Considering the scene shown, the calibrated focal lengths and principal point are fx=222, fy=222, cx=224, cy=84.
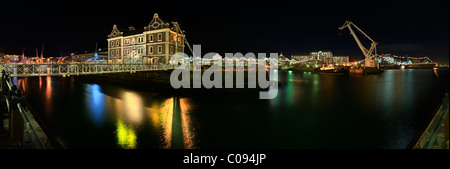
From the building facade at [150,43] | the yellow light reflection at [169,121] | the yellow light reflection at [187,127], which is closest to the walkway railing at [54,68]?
the building facade at [150,43]

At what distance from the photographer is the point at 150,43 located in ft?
158

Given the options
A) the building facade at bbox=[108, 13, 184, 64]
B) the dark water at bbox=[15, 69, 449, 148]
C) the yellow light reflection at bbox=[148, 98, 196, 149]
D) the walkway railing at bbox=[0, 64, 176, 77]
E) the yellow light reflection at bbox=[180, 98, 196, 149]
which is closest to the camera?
the yellow light reflection at bbox=[180, 98, 196, 149]

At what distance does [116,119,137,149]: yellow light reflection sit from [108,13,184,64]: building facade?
32167mm

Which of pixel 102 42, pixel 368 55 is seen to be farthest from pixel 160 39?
pixel 368 55

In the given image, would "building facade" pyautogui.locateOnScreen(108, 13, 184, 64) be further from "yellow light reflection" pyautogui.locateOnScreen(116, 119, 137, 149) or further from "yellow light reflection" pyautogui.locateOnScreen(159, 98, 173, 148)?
"yellow light reflection" pyautogui.locateOnScreen(116, 119, 137, 149)

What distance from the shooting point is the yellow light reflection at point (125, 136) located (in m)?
8.71

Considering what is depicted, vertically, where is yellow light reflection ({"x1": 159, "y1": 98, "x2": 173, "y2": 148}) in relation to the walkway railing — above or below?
below

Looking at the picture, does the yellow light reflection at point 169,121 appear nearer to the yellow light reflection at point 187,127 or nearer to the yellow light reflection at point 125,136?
the yellow light reflection at point 187,127

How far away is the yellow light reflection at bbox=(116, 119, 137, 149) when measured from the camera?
8712mm

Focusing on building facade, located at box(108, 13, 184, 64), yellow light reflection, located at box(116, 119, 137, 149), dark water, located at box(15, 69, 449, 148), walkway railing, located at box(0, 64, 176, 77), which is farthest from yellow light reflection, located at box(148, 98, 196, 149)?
building facade, located at box(108, 13, 184, 64)
